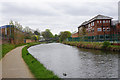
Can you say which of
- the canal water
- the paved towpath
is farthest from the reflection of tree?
the paved towpath

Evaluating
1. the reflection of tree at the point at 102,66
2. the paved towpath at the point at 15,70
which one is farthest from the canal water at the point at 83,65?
the paved towpath at the point at 15,70

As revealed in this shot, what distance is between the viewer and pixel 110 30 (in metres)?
50.2

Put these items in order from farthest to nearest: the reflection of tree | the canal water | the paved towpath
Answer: the reflection of tree → the canal water → the paved towpath

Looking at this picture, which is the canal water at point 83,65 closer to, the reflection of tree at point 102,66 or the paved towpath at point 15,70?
the reflection of tree at point 102,66

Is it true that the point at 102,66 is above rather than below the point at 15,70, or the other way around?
below

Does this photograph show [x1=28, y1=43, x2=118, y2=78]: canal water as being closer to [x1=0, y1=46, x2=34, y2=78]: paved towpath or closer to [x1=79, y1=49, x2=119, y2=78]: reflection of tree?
[x1=79, y1=49, x2=119, y2=78]: reflection of tree

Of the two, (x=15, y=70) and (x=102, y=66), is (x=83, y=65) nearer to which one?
(x=102, y=66)

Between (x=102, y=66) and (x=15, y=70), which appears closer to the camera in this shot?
(x=15, y=70)

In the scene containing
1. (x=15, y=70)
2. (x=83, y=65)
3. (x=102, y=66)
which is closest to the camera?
(x=15, y=70)

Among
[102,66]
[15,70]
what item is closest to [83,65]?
[102,66]

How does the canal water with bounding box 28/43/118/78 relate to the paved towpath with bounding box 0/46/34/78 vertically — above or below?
below

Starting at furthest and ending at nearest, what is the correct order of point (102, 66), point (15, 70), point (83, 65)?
point (83, 65)
point (102, 66)
point (15, 70)

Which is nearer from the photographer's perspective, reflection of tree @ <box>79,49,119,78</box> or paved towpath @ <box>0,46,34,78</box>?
paved towpath @ <box>0,46,34,78</box>

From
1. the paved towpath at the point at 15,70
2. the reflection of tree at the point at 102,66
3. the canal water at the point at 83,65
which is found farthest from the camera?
the reflection of tree at the point at 102,66
